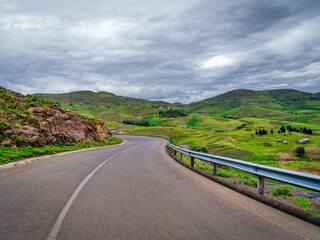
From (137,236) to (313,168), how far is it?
187 ft

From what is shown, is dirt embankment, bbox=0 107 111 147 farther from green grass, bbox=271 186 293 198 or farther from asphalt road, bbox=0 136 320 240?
green grass, bbox=271 186 293 198

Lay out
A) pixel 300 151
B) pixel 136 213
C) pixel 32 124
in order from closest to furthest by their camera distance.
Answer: pixel 136 213, pixel 32 124, pixel 300 151

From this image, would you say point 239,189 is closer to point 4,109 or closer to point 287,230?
point 287,230

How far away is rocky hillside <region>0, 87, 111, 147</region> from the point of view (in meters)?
14.6

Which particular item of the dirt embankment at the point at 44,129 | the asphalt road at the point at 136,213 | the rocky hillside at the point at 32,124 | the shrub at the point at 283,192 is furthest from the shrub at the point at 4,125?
the shrub at the point at 283,192

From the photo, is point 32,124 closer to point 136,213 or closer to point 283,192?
point 136,213

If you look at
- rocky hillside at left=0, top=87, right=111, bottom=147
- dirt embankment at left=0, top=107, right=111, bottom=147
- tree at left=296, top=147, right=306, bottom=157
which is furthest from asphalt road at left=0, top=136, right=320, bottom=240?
tree at left=296, top=147, right=306, bottom=157

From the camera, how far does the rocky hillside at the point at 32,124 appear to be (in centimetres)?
1460

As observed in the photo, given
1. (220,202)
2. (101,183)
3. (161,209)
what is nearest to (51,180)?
(101,183)

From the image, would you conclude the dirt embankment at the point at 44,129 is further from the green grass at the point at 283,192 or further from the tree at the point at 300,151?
the tree at the point at 300,151

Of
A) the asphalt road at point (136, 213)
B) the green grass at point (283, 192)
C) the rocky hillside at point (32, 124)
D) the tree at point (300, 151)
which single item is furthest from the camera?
the tree at point (300, 151)

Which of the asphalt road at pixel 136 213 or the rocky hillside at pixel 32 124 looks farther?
the rocky hillside at pixel 32 124

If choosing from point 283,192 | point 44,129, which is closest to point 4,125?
point 44,129

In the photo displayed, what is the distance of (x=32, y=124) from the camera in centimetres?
1755
